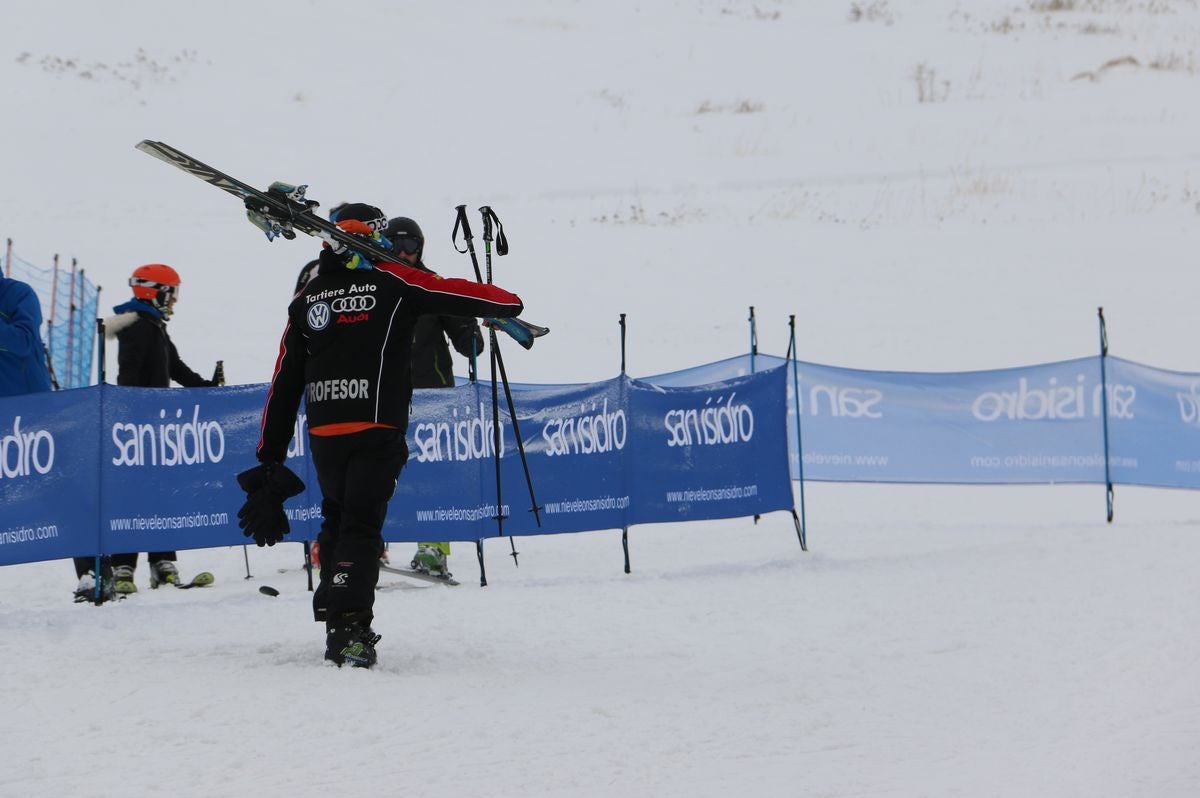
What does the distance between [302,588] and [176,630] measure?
1759 mm

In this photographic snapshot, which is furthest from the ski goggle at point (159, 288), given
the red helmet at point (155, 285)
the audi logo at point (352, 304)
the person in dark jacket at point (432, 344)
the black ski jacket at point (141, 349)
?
the audi logo at point (352, 304)

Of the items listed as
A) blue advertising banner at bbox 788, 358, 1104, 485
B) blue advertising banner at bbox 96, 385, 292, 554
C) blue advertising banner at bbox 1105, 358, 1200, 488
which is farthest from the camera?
blue advertising banner at bbox 1105, 358, 1200, 488

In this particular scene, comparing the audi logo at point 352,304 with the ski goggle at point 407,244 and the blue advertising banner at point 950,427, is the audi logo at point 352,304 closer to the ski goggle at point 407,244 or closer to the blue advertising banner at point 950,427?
the ski goggle at point 407,244

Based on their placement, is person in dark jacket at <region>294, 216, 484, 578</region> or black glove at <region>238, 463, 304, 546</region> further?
person in dark jacket at <region>294, 216, 484, 578</region>

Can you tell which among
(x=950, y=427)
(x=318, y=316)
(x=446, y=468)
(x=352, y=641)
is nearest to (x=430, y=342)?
(x=446, y=468)

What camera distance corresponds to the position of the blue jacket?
24.4 ft

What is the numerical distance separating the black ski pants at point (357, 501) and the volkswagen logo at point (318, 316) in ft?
1.55

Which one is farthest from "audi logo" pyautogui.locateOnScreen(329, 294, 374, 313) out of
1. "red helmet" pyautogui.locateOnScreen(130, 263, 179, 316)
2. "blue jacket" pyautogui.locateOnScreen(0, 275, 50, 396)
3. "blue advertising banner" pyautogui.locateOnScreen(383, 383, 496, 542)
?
"red helmet" pyautogui.locateOnScreen(130, 263, 179, 316)

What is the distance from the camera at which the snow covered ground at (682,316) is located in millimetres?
4910

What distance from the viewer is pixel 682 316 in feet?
60.9

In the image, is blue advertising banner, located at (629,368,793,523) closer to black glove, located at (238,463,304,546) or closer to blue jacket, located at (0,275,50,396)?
black glove, located at (238,463,304,546)

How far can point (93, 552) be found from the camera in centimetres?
740

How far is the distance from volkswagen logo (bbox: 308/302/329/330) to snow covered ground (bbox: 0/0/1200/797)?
143 cm

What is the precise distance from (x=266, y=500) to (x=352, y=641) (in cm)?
73
